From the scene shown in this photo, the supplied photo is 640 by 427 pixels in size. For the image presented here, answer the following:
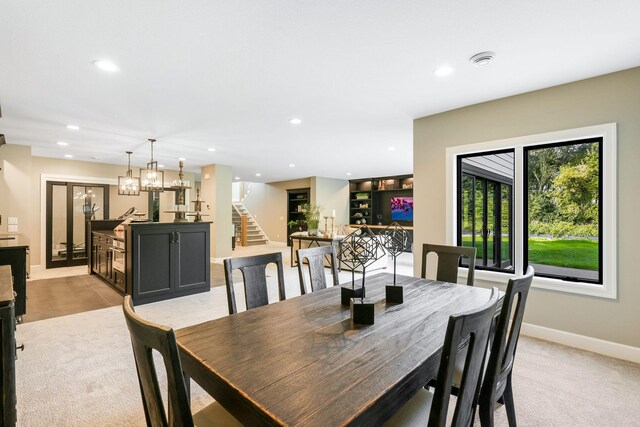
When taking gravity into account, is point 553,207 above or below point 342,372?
above

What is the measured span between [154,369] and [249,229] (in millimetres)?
11889

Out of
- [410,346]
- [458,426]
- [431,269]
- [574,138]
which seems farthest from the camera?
[431,269]

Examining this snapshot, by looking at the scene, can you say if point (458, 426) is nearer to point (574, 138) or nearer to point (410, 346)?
point (410, 346)

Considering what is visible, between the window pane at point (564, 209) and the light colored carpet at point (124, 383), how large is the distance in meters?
0.93

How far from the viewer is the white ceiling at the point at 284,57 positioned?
196cm

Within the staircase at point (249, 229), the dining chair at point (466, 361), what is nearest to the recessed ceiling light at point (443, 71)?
the dining chair at point (466, 361)

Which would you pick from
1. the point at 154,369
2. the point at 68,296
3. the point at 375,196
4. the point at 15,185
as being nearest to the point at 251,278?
the point at 154,369

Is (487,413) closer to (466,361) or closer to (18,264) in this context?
(466,361)

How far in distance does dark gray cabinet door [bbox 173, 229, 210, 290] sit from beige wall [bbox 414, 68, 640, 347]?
3525 millimetres

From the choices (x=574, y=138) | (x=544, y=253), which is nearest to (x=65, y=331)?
(x=544, y=253)

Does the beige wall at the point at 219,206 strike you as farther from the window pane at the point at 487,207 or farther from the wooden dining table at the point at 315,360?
the wooden dining table at the point at 315,360

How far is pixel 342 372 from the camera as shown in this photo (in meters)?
1.06

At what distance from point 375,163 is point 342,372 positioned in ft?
23.7

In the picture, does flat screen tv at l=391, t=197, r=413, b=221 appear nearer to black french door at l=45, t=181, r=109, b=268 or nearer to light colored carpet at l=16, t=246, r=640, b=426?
light colored carpet at l=16, t=246, r=640, b=426
